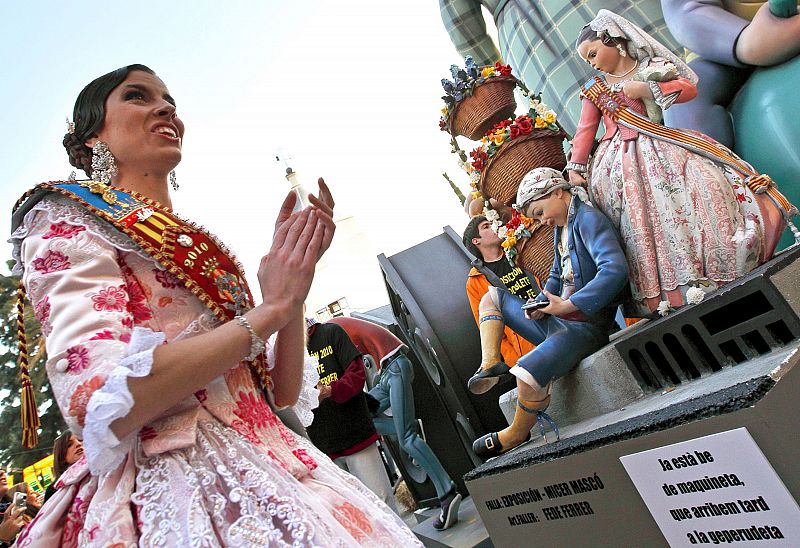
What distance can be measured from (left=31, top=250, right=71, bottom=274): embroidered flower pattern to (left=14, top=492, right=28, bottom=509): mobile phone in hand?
2528 millimetres

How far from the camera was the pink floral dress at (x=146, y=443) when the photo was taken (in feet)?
2.26

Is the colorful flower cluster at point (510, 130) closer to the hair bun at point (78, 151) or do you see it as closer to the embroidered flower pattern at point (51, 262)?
the hair bun at point (78, 151)

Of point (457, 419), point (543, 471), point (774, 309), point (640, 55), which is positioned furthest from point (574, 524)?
point (457, 419)

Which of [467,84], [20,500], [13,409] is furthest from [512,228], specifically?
[13,409]

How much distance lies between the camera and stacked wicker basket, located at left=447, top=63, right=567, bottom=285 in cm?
256

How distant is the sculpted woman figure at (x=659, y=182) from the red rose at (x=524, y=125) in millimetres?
221

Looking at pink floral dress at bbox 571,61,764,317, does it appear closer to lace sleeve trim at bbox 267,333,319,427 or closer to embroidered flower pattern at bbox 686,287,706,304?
embroidered flower pattern at bbox 686,287,706,304

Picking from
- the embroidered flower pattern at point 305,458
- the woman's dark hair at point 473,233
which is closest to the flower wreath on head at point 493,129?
the woman's dark hair at point 473,233

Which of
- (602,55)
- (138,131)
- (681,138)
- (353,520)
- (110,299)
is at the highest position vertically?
(602,55)

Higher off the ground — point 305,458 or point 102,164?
point 102,164

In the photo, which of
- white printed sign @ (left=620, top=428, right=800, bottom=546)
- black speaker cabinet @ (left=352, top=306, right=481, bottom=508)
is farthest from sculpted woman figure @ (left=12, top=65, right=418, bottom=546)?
black speaker cabinet @ (left=352, top=306, right=481, bottom=508)

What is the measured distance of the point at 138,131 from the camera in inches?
40.4

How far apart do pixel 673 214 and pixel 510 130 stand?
75 cm

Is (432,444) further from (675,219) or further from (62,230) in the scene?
(62,230)
